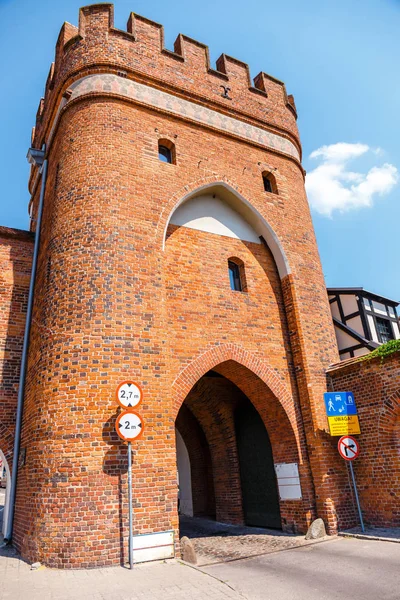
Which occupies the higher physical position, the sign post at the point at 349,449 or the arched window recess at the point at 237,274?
the arched window recess at the point at 237,274

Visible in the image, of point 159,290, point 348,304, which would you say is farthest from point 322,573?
point 348,304

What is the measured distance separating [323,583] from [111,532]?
3.16 m

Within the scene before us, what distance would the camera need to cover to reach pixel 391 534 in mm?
7934

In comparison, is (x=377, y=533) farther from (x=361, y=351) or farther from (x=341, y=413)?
(x=361, y=351)

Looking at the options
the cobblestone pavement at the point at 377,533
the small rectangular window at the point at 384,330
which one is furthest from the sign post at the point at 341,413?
the small rectangular window at the point at 384,330

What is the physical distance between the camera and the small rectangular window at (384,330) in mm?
16195

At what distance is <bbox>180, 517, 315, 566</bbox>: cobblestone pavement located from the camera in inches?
305

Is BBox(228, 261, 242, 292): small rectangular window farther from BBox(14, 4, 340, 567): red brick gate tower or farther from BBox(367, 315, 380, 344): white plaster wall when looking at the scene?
BBox(367, 315, 380, 344): white plaster wall

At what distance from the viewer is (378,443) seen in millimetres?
8930

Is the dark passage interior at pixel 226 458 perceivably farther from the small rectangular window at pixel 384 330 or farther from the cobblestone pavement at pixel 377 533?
the small rectangular window at pixel 384 330

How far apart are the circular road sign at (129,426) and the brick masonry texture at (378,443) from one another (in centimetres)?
515

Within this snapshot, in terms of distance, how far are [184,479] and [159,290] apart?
345 inches

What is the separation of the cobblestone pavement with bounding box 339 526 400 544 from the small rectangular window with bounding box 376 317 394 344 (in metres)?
8.77

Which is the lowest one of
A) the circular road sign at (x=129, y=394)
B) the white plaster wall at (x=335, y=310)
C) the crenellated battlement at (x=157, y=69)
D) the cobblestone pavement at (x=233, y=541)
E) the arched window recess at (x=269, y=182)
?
the cobblestone pavement at (x=233, y=541)
